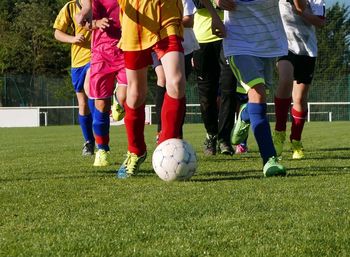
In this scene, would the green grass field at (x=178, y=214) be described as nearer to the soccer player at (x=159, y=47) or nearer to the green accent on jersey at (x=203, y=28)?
the soccer player at (x=159, y=47)

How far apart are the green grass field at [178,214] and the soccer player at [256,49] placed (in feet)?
1.19

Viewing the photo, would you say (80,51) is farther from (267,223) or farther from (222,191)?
(267,223)

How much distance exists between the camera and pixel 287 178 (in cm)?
517

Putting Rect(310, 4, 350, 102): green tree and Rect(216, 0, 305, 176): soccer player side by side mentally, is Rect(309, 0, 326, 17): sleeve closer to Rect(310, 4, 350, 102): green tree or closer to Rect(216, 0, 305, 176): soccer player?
Rect(216, 0, 305, 176): soccer player

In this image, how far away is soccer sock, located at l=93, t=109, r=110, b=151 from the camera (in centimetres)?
702

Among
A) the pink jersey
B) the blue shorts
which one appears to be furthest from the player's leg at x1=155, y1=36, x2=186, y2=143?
the blue shorts

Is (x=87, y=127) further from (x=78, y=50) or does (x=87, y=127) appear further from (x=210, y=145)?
(x=210, y=145)

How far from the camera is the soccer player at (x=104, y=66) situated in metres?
7.02

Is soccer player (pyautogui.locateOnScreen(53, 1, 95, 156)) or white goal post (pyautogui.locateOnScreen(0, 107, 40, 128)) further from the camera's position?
white goal post (pyautogui.locateOnScreen(0, 107, 40, 128))

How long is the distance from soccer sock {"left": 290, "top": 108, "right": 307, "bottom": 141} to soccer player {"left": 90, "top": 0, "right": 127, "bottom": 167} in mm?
1859

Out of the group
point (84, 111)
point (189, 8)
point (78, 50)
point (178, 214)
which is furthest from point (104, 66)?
point (178, 214)

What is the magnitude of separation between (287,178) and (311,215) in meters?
1.71

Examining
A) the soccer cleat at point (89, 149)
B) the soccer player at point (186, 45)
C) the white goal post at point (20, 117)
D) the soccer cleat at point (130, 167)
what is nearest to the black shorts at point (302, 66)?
the soccer player at point (186, 45)

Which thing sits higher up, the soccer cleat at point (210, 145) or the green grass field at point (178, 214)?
the green grass field at point (178, 214)
